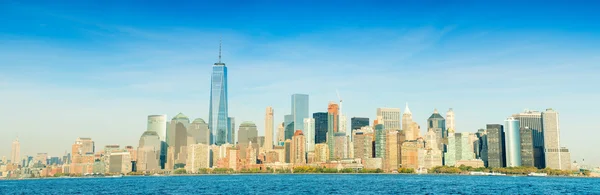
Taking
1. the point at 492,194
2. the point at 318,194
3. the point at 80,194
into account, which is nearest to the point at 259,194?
the point at 318,194

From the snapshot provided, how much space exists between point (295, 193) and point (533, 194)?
154ft

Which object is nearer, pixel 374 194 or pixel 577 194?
pixel 374 194

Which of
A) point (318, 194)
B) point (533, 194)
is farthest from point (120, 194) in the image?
point (533, 194)

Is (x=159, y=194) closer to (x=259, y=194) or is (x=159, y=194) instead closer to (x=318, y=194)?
(x=259, y=194)

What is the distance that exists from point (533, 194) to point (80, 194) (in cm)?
9081

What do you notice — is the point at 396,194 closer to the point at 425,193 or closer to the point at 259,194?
the point at 425,193

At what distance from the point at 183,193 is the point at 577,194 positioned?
80395mm

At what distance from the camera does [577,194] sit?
116500 mm

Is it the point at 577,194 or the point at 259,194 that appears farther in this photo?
the point at 577,194

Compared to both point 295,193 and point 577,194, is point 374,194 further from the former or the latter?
point 577,194

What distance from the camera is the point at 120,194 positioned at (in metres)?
113

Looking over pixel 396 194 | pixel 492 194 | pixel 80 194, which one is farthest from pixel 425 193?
pixel 80 194

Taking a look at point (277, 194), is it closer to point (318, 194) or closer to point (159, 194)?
point (318, 194)

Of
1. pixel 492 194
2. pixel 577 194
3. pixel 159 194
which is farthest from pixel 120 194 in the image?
pixel 577 194
